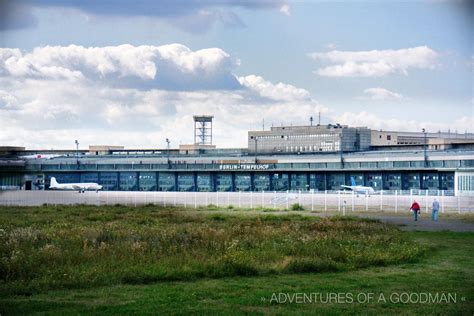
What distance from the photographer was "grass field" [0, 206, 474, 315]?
13445 mm

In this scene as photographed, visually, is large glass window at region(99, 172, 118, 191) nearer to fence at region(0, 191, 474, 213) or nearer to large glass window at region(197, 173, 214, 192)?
large glass window at region(197, 173, 214, 192)

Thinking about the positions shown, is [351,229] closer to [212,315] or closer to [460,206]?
[212,315]

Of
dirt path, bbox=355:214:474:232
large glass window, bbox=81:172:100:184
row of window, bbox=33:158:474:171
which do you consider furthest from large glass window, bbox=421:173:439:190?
large glass window, bbox=81:172:100:184

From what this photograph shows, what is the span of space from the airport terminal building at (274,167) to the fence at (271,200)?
35.9 feet

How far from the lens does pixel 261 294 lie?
14516mm

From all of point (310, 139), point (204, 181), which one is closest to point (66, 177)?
A: point (204, 181)

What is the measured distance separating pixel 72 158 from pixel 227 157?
18.9 m

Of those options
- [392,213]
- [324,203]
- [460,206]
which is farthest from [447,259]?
[324,203]

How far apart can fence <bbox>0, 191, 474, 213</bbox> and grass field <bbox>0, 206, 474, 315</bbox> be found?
1014 inches

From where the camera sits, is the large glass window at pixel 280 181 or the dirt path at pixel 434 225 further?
the large glass window at pixel 280 181

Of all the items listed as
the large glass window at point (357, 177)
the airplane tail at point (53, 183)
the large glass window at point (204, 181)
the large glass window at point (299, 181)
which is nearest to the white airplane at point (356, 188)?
the large glass window at point (357, 177)

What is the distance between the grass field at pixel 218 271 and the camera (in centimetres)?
1345

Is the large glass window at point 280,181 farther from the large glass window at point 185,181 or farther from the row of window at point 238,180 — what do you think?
the large glass window at point 185,181

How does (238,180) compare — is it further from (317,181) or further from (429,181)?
(429,181)
